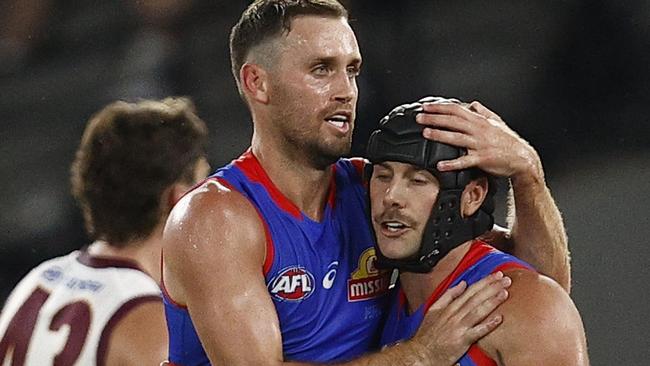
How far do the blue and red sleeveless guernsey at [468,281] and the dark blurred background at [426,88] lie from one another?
2.76 metres

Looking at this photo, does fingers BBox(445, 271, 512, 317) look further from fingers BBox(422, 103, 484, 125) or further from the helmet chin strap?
fingers BBox(422, 103, 484, 125)

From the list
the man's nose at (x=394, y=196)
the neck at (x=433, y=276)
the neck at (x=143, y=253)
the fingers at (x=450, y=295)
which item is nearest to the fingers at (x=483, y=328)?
the fingers at (x=450, y=295)

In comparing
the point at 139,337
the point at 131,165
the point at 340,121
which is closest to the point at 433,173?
the point at 340,121

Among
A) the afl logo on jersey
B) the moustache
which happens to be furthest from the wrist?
the afl logo on jersey

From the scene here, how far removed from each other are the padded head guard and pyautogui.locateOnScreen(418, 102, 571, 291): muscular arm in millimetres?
22

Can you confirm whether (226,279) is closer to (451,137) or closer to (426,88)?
(451,137)

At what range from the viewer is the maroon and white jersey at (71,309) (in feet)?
11.6

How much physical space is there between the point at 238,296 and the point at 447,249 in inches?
20.1

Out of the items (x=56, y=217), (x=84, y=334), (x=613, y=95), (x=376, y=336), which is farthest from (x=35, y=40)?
(x=376, y=336)

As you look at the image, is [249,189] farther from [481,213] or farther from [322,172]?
[481,213]

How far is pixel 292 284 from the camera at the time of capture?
3.13m

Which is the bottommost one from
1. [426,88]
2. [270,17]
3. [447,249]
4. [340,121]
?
[426,88]

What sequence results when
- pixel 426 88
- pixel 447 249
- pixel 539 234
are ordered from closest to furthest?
1. pixel 447 249
2. pixel 539 234
3. pixel 426 88

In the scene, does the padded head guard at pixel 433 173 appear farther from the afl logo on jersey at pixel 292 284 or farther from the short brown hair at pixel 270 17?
the short brown hair at pixel 270 17
